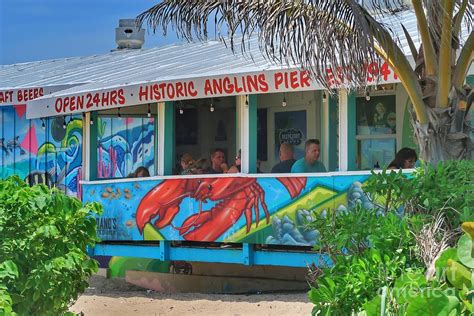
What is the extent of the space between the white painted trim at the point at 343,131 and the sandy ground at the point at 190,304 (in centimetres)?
174

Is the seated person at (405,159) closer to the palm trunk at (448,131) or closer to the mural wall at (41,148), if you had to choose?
the palm trunk at (448,131)

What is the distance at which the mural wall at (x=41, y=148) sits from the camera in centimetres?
1894

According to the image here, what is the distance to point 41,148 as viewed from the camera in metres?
19.5

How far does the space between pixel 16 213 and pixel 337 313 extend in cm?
272

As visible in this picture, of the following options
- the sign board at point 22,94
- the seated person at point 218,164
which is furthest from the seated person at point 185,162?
the sign board at point 22,94

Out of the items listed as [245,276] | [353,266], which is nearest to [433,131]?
[353,266]

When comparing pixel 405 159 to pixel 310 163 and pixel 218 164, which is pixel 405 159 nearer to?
pixel 310 163

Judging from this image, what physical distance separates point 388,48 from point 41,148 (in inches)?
513

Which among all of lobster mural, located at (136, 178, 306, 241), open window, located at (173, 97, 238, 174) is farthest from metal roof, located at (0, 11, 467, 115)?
lobster mural, located at (136, 178, 306, 241)

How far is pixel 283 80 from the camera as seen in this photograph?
446 inches

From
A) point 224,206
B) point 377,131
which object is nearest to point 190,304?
point 224,206

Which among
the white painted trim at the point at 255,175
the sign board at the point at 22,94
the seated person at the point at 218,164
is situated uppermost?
the sign board at the point at 22,94

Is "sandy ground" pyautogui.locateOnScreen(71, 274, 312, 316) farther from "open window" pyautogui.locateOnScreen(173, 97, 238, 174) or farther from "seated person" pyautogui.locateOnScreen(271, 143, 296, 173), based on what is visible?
"open window" pyautogui.locateOnScreen(173, 97, 238, 174)

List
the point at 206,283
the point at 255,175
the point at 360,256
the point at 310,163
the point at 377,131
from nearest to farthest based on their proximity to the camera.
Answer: the point at 360,256 → the point at 310,163 → the point at 255,175 → the point at 377,131 → the point at 206,283
